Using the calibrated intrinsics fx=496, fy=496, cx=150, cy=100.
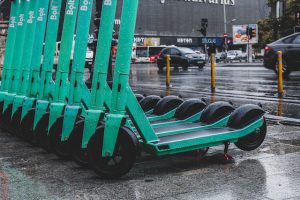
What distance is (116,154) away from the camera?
4758mm

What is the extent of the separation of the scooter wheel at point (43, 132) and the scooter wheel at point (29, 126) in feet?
0.81

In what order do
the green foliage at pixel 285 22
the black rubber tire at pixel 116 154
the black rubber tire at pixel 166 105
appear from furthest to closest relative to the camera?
1. the green foliage at pixel 285 22
2. the black rubber tire at pixel 166 105
3. the black rubber tire at pixel 116 154

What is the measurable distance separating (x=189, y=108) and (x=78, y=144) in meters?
1.56

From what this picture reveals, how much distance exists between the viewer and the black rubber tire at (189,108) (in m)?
6.15

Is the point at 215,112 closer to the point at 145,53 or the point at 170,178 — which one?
the point at 170,178

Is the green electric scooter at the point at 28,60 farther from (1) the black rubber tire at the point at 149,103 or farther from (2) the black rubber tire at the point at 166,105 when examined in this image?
(2) the black rubber tire at the point at 166,105

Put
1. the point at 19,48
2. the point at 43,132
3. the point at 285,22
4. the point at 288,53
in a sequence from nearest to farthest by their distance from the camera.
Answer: the point at 43,132
the point at 19,48
the point at 288,53
the point at 285,22

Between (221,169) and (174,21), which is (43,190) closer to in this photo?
(221,169)

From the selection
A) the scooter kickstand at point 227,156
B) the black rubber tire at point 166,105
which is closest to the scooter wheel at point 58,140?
the black rubber tire at point 166,105

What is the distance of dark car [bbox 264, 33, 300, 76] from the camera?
1816 cm

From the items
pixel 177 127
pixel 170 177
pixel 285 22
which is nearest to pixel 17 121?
pixel 177 127

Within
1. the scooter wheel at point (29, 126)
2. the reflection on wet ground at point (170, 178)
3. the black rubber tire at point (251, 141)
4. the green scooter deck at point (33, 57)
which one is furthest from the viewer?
the green scooter deck at point (33, 57)

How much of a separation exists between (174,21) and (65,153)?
8534 cm

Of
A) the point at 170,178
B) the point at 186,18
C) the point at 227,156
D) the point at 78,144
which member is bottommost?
the point at 170,178
